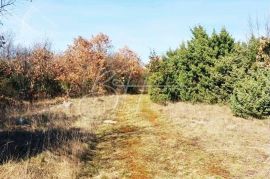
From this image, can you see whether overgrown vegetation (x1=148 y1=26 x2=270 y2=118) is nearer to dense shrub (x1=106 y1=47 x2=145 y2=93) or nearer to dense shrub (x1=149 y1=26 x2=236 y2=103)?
dense shrub (x1=149 y1=26 x2=236 y2=103)

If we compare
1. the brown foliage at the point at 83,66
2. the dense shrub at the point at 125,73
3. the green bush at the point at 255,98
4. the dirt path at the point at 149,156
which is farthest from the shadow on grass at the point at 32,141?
the dense shrub at the point at 125,73

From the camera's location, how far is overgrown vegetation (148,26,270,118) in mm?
20516

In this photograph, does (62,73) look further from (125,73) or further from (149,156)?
(149,156)

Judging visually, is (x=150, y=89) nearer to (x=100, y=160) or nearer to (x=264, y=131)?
(x=264, y=131)

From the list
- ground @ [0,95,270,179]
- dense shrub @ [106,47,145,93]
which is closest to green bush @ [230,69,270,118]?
ground @ [0,95,270,179]

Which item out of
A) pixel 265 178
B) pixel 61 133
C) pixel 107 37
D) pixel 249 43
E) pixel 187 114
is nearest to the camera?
pixel 265 178

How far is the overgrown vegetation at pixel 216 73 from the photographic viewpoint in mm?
20516

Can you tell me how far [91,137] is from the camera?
15703mm

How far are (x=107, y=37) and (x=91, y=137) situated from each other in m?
40.0

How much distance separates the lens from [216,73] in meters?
27.0

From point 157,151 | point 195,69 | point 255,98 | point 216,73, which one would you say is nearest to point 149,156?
point 157,151

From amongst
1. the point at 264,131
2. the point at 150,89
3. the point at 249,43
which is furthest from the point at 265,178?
the point at 150,89

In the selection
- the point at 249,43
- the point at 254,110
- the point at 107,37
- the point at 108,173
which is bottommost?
the point at 108,173

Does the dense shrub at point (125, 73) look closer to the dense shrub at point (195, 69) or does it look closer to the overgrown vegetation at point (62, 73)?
the overgrown vegetation at point (62, 73)
